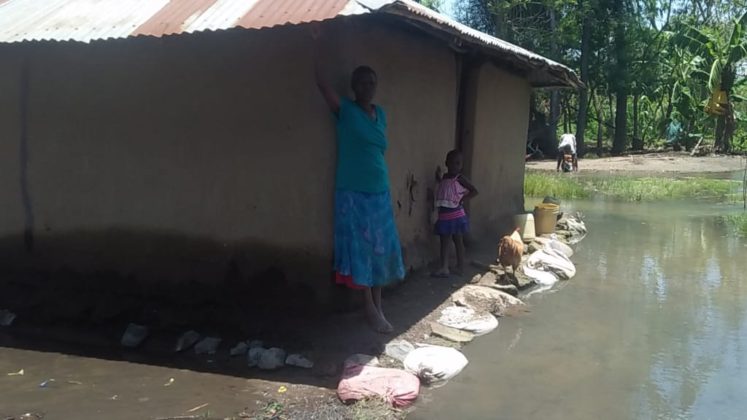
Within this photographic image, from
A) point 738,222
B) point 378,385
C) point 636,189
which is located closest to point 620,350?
point 378,385

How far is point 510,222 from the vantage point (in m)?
9.42

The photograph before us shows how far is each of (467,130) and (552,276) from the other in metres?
1.93

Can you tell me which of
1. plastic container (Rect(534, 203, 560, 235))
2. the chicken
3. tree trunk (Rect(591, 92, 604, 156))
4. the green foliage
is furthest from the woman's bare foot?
tree trunk (Rect(591, 92, 604, 156))

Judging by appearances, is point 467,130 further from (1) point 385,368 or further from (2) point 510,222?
(1) point 385,368

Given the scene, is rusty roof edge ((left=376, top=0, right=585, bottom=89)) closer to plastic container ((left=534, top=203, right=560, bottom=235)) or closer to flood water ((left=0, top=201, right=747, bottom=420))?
plastic container ((left=534, top=203, right=560, bottom=235))

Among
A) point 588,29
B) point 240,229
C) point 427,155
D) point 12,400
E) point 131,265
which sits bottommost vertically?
point 12,400

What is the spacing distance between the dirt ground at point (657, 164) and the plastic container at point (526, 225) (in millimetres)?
14480

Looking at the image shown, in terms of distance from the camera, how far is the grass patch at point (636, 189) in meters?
14.7

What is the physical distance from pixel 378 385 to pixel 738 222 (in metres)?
9.38

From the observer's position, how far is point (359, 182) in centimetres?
458

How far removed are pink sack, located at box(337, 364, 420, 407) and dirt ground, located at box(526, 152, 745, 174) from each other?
19571mm

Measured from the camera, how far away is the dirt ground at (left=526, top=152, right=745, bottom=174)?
23.1m

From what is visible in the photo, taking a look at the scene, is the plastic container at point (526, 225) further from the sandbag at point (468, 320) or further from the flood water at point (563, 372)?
the sandbag at point (468, 320)

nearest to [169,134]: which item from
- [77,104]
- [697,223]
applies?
[77,104]
